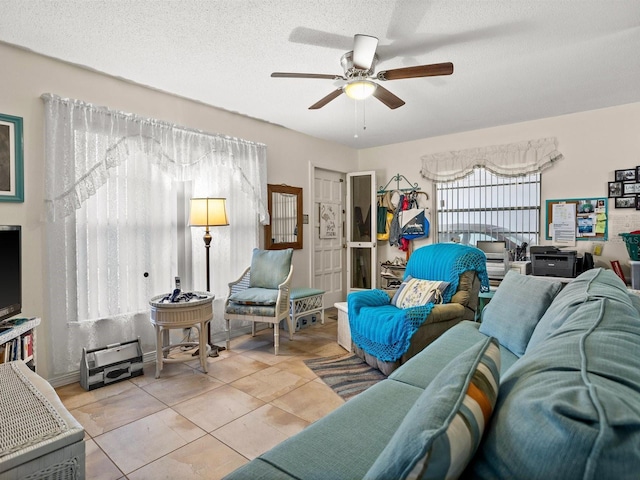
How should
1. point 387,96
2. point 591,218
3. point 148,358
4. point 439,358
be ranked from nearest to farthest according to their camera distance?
point 439,358 < point 387,96 < point 148,358 < point 591,218

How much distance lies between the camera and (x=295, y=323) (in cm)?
409

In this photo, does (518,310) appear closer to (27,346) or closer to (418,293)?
(418,293)

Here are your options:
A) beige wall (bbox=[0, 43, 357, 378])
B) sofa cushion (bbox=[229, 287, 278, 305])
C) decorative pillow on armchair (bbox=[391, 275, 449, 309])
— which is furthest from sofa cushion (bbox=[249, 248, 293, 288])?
beige wall (bbox=[0, 43, 357, 378])

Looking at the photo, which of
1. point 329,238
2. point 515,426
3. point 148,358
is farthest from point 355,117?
point 515,426

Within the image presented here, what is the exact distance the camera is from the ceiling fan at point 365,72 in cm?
220

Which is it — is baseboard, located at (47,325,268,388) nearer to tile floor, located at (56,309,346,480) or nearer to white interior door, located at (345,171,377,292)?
tile floor, located at (56,309,346,480)

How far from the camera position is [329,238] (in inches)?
213

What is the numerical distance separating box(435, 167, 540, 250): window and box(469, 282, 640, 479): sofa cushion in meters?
3.98

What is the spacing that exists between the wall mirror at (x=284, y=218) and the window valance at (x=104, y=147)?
745 millimetres

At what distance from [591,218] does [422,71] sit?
2955 millimetres

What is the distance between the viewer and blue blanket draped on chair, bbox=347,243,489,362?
105 inches

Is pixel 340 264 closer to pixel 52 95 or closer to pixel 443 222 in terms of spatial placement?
pixel 443 222

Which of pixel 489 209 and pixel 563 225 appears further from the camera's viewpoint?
pixel 489 209

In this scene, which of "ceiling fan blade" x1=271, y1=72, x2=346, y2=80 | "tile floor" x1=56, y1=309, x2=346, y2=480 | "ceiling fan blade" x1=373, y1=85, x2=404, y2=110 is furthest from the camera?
"ceiling fan blade" x1=373, y1=85, x2=404, y2=110
